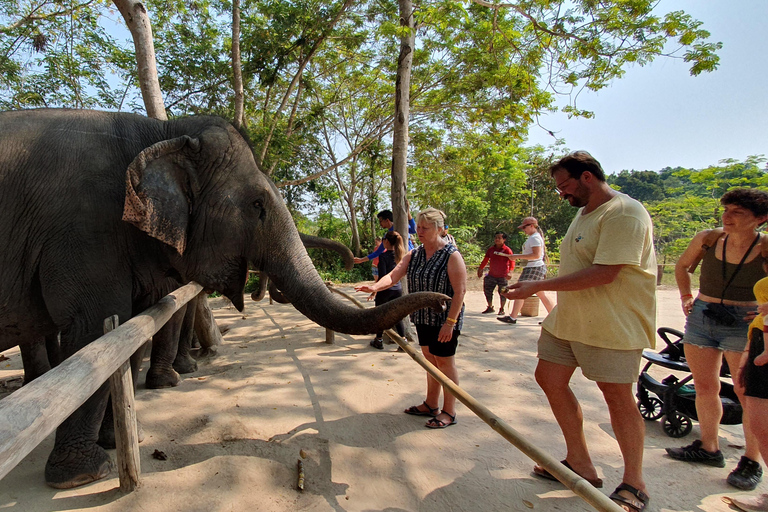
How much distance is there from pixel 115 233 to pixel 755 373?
4.01 metres

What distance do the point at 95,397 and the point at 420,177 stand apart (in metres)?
16.9

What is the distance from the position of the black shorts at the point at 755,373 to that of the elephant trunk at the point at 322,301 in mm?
1914

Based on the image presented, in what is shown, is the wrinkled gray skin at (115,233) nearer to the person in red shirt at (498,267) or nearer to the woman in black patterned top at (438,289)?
the woman in black patterned top at (438,289)

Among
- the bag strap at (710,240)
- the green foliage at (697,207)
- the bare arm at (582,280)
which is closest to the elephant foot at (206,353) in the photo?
the bare arm at (582,280)

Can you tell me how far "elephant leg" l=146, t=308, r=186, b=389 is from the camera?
4215mm

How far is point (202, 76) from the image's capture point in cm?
1131

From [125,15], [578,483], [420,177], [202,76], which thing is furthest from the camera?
[420,177]

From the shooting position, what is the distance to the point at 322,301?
266 cm

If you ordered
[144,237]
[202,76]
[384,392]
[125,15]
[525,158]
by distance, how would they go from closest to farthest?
[144,237] → [384,392] → [125,15] → [202,76] → [525,158]

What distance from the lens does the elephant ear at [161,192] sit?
8.09 feet

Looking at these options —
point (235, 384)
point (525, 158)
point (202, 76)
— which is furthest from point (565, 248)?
point (525, 158)

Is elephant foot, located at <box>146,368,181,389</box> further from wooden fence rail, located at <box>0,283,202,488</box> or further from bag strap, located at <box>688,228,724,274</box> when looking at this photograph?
bag strap, located at <box>688,228,724,274</box>

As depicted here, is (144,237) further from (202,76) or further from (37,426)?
(202,76)

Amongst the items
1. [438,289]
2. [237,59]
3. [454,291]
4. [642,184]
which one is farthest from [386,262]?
[642,184]
